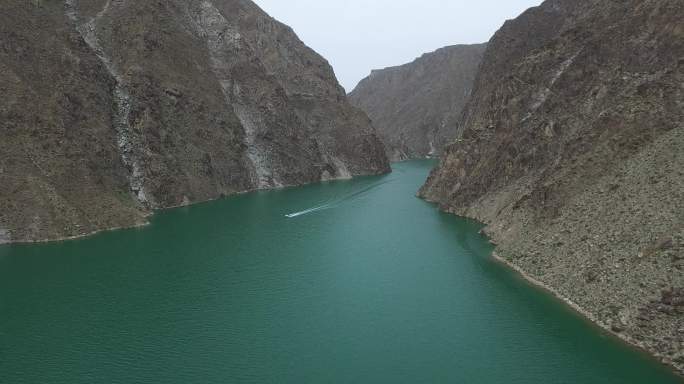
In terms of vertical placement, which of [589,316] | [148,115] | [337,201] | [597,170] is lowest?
[589,316]

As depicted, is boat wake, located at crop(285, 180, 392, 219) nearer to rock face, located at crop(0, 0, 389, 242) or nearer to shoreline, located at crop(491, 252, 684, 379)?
rock face, located at crop(0, 0, 389, 242)

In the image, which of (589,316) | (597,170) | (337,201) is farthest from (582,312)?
(337,201)

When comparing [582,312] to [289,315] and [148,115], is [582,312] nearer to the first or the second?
[289,315]

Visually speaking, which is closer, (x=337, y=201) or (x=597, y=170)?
(x=597, y=170)

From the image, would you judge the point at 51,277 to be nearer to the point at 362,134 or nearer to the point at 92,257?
the point at 92,257

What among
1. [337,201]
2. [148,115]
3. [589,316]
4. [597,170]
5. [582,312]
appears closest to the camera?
[589,316]

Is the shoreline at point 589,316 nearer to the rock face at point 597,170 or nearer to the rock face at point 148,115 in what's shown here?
the rock face at point 597,170
